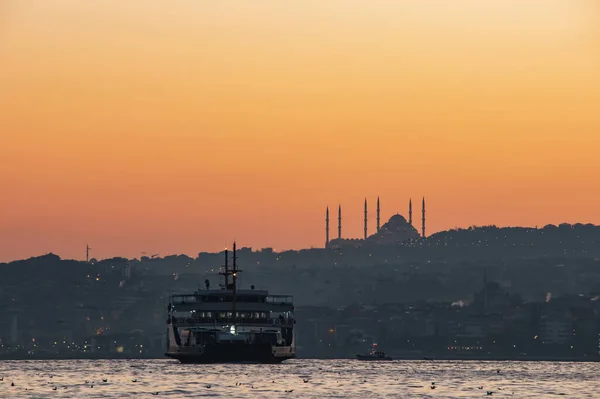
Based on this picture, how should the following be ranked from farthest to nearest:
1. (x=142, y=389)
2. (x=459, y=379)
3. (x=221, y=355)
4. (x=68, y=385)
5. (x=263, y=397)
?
(x=221, y=355)
(x=459, y=379)
(x=68, y=385)
(x=142, y=389)
(x=263, y=397)

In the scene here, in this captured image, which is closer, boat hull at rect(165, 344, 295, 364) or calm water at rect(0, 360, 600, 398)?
calm water at rect(0, 360, 600, 398)

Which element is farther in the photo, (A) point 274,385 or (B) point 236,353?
(B) point 236,353

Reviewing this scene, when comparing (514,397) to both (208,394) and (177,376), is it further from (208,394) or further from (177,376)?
(177,376)

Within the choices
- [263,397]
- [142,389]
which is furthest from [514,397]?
[142,389]

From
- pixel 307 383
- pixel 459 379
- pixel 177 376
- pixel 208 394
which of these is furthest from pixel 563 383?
pixel 208 394

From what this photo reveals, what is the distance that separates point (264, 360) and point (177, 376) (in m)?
29.8

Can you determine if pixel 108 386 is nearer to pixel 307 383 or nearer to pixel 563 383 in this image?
pixel 307 383

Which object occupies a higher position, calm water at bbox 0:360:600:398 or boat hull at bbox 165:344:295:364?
boat hull at bbox 165:344:295:364

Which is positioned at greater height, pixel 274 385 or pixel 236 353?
pixel 236 353

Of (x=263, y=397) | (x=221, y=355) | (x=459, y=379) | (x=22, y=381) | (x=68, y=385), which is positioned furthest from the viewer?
(x=221, y=355)

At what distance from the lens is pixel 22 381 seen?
6531 inches

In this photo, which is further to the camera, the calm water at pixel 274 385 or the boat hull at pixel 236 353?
the boat hull at pixel 236 353

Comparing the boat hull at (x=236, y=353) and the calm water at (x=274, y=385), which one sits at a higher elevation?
the boat hull at (x=236, y=353)

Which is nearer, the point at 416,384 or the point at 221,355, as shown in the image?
the point at 416,384
